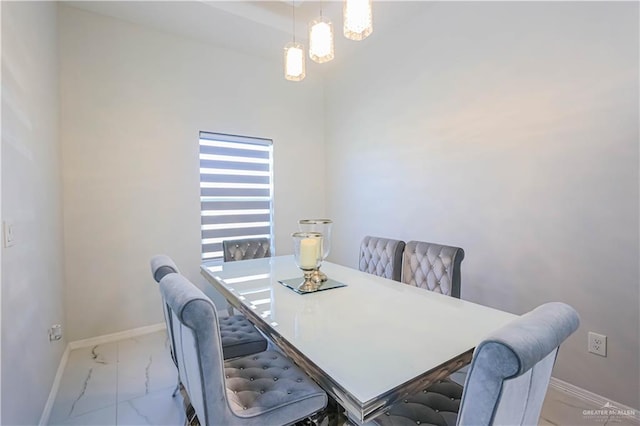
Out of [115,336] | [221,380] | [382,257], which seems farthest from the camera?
[115,336]

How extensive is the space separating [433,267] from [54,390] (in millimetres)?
2575

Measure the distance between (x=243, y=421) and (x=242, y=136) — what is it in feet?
9.87

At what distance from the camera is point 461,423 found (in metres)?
0.80

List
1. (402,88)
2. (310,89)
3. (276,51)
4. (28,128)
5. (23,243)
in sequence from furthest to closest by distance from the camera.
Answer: (310,89)
(276,51)
(402,88)
(28,128)
(23,243)

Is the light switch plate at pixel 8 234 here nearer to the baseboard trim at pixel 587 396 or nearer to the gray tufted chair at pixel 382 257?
the gray tufted chair at pixel 382 257

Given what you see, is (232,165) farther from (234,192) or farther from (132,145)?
(132,145)

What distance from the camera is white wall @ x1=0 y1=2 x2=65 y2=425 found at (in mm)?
1359

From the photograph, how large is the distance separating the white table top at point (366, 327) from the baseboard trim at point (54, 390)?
116cm

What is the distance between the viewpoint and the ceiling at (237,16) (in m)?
2.68

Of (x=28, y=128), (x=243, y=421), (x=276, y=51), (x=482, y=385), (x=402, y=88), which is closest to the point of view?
(x=482, y=385)

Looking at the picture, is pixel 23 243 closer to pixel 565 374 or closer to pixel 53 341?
pixel 53 341

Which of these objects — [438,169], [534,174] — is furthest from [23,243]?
[534,174]

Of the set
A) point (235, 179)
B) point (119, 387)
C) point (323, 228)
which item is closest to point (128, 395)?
point (119, 387)

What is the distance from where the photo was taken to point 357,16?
1.66 meters
